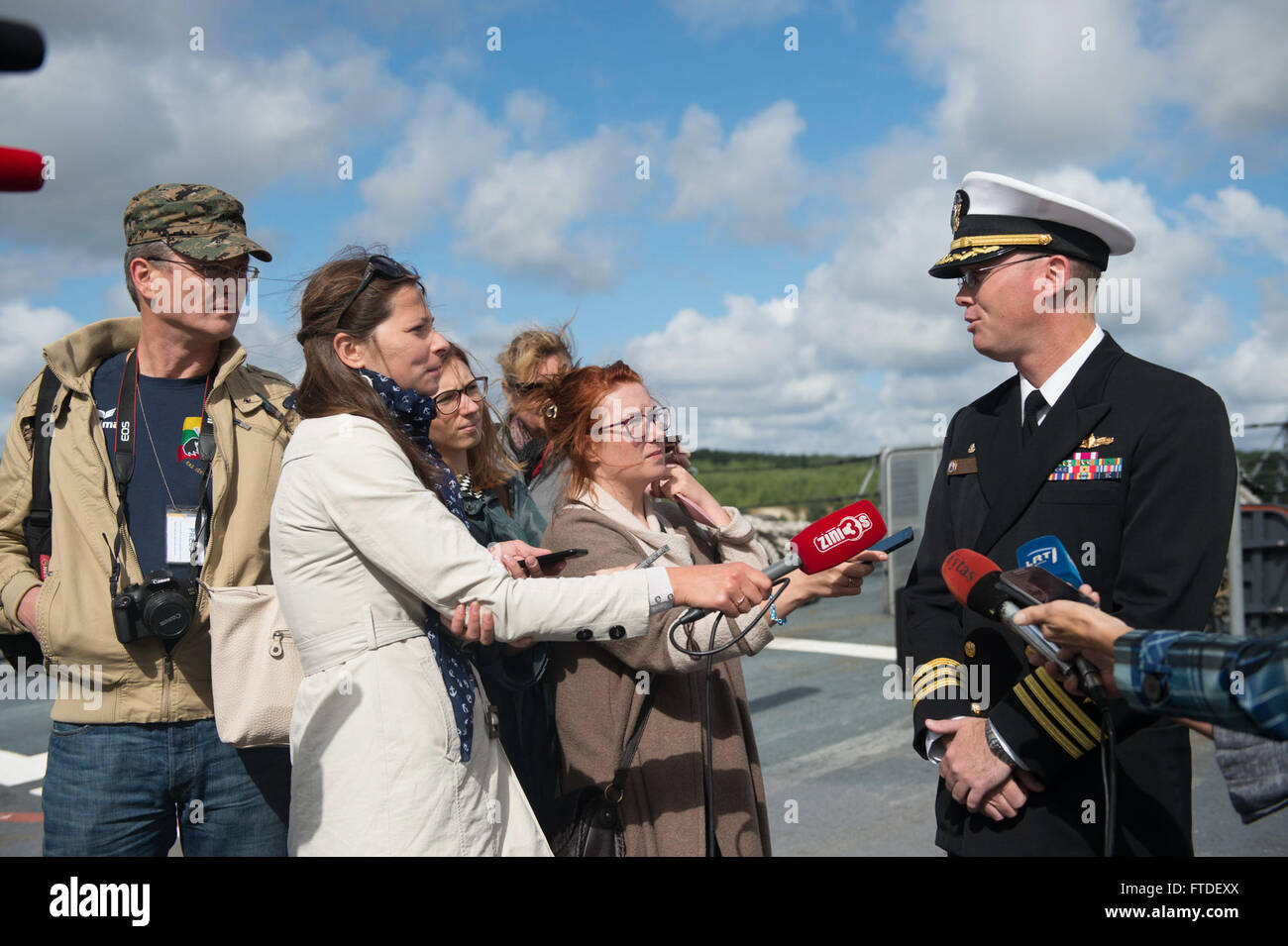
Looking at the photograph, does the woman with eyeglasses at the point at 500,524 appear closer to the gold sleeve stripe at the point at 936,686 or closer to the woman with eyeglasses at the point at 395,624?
the woman with eyeglasses at the point at 395,624

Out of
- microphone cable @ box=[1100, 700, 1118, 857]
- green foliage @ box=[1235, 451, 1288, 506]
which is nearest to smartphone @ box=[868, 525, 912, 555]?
microphone cable @ box=[1100, 700, 1118, 857]

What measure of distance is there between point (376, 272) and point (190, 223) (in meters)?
0.76

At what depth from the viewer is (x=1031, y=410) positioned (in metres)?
2.57

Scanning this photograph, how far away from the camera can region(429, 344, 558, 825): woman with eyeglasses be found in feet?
8.91

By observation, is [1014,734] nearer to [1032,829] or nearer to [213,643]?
[1032,829]

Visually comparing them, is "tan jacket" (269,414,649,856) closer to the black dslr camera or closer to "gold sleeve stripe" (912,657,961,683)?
the black dslr camera

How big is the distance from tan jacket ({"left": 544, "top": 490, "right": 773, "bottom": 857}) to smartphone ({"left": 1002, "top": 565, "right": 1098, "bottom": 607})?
755 mm

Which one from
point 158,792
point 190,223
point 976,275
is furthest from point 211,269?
point 976,275

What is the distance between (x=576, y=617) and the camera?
2.17m

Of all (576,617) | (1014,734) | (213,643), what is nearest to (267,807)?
(213,643)
